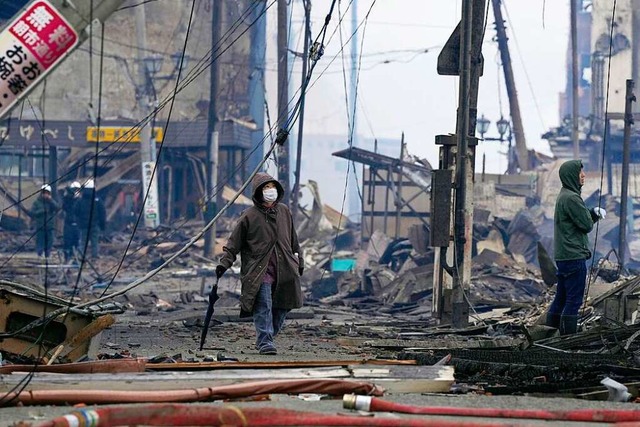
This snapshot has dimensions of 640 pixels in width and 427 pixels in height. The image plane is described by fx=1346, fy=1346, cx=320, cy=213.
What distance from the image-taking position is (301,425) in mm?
6742

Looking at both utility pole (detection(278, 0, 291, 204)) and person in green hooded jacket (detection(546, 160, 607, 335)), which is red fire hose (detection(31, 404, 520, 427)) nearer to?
person in green hooded jacket (detection(546, 160, 607, 335))

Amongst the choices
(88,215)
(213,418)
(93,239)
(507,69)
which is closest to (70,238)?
(88,215)

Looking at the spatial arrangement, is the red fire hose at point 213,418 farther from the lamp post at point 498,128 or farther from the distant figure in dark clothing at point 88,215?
the lamp post at point 498,128

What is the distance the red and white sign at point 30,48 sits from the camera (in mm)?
6598

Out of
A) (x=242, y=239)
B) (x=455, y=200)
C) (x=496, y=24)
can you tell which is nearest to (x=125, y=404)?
(x=242, y=239)

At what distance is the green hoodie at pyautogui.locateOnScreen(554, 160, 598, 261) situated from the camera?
13.0 metres

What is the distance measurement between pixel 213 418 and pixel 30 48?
6.64 feet

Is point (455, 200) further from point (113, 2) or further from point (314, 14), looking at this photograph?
point (314, 14)

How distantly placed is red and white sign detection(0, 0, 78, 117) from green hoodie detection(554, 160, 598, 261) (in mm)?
7339

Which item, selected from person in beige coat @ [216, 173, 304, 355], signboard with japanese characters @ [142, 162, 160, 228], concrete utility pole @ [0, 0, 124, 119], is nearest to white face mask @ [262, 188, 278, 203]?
person in beige coat @ [216, 173, 304, 355]

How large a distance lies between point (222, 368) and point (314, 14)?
255 feet

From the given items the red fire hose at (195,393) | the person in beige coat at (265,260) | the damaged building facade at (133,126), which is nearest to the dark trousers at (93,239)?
the damaged building facade at (133,126)

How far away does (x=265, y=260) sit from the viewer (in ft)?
40.5

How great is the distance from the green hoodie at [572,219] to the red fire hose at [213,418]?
6.60 metres
